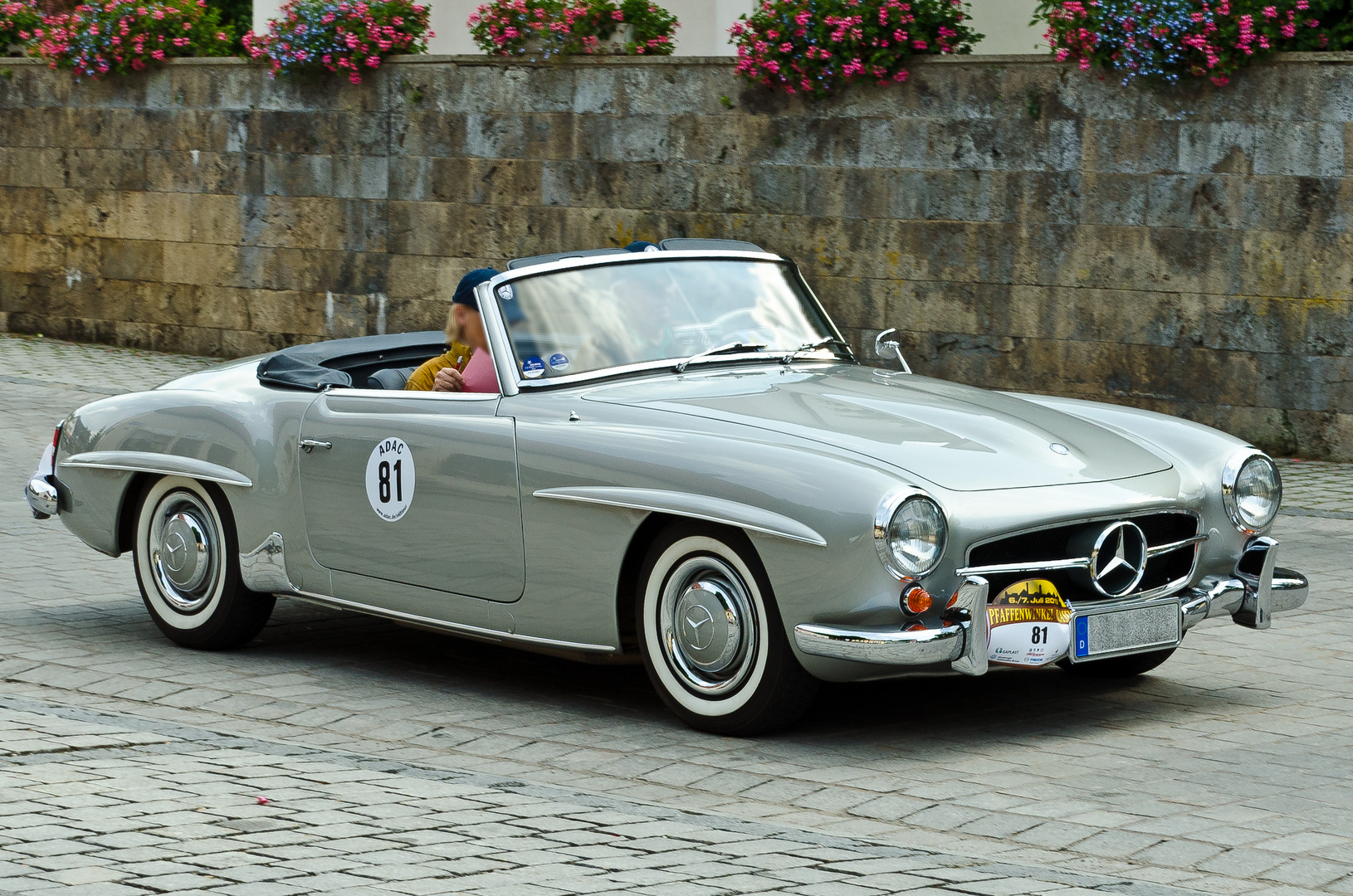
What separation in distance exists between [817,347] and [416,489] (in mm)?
1529

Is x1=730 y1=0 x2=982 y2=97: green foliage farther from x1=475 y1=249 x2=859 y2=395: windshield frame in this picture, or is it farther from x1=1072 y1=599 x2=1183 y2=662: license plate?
x1=1072 y1=599 x2=1183 y2=662: license plate

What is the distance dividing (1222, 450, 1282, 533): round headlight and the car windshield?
1.53 meters

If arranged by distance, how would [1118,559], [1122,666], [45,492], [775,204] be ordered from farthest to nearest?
[775,204] → [45,492] → [1122,666] → [1118,559]

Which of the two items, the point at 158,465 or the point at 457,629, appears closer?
the point at 457,629

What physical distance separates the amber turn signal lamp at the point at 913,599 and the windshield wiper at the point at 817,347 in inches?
61.4

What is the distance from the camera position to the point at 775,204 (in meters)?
14.5

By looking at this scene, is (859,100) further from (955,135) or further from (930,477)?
(930,477)

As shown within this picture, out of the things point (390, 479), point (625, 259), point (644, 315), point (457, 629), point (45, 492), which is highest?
point (625, 259)

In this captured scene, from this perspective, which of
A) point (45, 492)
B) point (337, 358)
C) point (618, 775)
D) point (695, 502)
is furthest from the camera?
point (45, 492)

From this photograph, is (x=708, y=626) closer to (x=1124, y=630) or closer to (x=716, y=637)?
(x=716, y=637)

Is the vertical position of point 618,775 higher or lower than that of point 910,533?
lower

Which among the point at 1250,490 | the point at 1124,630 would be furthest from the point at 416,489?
the point at 1250,490

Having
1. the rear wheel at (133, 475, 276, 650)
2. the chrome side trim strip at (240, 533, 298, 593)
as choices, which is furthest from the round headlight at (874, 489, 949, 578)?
the rear wheel at (133, 475, 276, 650)

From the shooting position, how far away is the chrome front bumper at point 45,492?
24.5 feet
